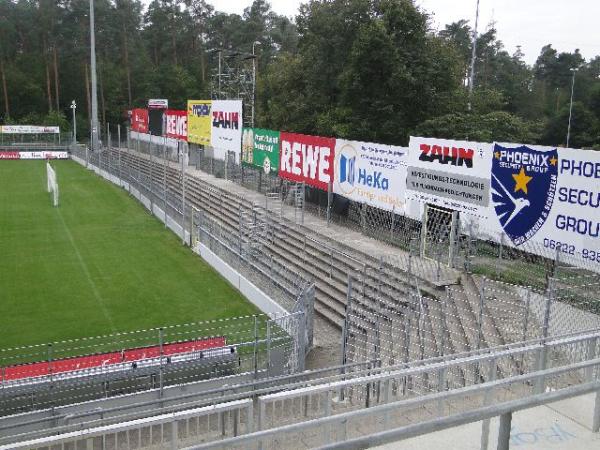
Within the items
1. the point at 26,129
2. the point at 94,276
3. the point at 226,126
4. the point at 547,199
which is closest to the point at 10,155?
the point at 26,129

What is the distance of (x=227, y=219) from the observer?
2781 centimetres

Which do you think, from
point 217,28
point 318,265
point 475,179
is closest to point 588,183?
point 475,179

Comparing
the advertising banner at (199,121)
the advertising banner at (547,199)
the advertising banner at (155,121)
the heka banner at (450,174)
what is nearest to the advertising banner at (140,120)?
the advertising banner at (155,121)

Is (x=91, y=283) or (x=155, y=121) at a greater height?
(x=155, y=121)

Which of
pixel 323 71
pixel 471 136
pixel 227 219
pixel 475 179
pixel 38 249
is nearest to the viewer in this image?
pixel 475 179

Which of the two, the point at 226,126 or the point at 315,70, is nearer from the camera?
the point at 226,126

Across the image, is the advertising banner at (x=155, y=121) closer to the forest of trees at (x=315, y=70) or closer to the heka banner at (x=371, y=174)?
the forest of trees at (x=315, y=70)

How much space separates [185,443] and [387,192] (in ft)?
42.7

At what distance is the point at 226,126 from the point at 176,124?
1241 cm

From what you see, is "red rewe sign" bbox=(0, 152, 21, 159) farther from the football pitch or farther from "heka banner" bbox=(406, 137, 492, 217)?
"heka banner" bbox=(406, 137, 492, 217)

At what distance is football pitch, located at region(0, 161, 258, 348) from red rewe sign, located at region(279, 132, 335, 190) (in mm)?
5236

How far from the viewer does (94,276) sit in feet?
72.4

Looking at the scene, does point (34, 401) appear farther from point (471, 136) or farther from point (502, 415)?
point (471, 136)

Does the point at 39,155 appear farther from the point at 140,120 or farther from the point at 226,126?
the point at 226,126
